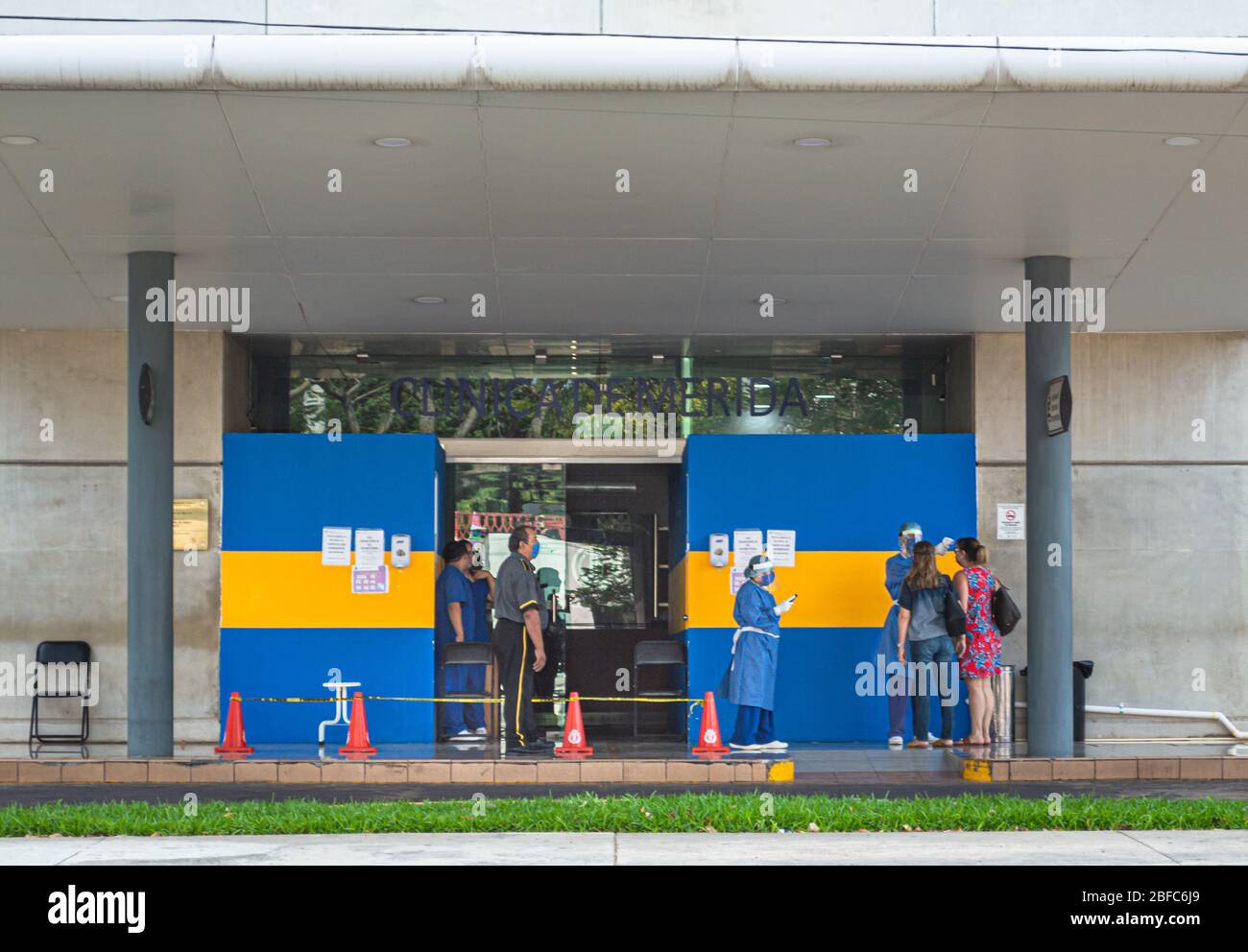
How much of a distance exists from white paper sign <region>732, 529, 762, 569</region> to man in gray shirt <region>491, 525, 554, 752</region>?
225 cm

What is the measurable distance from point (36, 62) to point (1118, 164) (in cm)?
692

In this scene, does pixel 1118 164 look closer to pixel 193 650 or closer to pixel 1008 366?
pixel 1008 366

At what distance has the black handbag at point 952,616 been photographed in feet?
48.3

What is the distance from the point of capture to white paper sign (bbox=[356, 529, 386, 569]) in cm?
1585

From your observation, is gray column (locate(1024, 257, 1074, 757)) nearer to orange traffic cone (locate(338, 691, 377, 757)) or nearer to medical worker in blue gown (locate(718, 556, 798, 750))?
medical worker in blue gown (locate(718, 556, 798, 750))

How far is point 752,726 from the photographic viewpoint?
1434cm

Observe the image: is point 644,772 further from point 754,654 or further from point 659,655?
point 659,655

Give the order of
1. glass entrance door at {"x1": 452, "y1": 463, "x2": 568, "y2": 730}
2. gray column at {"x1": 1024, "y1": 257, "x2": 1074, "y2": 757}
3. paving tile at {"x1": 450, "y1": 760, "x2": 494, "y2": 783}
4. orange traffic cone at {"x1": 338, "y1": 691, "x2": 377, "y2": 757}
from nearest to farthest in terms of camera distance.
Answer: paving tile at {"x1": 450, "y1": 760, "x2": 494, "y2": 783} < gray column at {"x1": 1024, "y1": 257, "x2": 1074, "y2": 757} < orange traffic cone at {"x1": 338, "y1": 691, "x2": 377, "y2": 757} < glass entrance door at {"x1": 452, "y1": 463, "x2": 568, "y2": 730}

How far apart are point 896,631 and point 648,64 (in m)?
6.92

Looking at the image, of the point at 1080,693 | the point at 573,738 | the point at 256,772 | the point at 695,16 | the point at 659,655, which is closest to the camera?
the point at 695,16

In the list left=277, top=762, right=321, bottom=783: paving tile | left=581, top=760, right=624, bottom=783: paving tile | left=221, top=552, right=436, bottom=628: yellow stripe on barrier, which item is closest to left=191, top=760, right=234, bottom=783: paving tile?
left=277, top=762, right=321, bottom=783: paving tile

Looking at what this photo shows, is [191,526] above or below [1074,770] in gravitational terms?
above

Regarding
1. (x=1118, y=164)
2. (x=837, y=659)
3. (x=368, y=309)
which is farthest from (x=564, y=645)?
(x=1118, y=164)

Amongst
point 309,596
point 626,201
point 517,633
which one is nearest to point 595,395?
point 517,633
